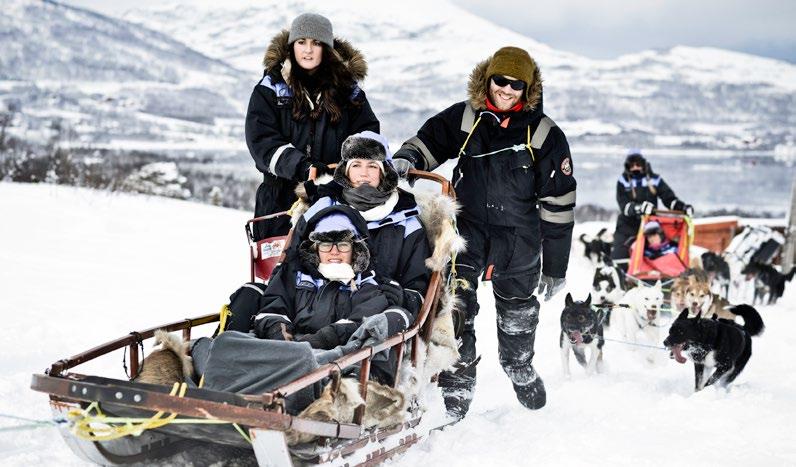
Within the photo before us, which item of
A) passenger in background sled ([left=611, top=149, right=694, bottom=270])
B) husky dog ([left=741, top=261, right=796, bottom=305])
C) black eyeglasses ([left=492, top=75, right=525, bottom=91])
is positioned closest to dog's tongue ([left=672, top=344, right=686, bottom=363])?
A: black eyeglasses ([left=492, top=75, right=525, bottom=91])

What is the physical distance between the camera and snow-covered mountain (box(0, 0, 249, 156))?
46706 mm

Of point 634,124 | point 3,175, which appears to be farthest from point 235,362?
point 634,124

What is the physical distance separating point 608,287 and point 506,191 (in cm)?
375

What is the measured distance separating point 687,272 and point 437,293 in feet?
12.5

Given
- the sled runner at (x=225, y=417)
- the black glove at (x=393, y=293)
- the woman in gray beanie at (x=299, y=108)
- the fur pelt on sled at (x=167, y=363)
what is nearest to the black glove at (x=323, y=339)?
the sled runner at (x=225, y=417)

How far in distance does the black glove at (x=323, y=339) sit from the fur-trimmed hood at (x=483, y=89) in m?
1.36

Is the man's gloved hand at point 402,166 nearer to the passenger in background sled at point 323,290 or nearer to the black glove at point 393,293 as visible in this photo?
the passenger in background sled at point 323,290

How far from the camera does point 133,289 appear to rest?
6383 millimetres

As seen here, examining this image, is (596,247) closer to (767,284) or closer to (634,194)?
(767,284)

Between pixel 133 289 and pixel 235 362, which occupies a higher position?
pixel 235 362

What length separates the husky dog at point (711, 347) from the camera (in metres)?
4.48

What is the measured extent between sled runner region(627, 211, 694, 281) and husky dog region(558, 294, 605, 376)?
1.84 m

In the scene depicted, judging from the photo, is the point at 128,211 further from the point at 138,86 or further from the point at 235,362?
the point at 138,86

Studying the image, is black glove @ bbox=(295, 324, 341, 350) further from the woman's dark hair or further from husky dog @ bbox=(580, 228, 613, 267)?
husky dog @ bbox=(580, 228, 613, 267)
